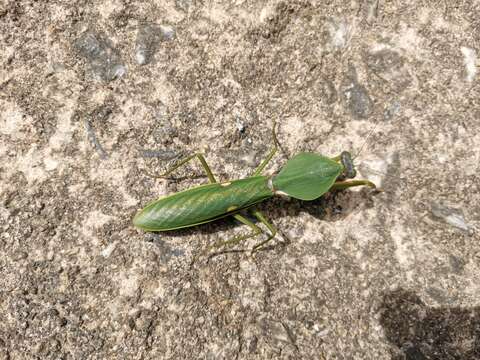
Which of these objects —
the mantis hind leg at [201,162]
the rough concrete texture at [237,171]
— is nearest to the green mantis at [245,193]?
the mantis hind leg at [201,162]

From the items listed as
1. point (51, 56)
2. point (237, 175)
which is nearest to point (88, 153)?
point (51, 56)

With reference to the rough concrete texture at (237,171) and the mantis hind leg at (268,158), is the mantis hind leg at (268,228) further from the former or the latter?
the mantis hind leg at (268,158)

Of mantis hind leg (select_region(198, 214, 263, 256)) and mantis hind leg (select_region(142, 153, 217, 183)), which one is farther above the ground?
mantis hind leg (select_region(142, 153, 217, 183))

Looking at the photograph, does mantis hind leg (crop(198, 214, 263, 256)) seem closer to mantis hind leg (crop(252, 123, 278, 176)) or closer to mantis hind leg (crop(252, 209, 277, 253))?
mantis hind leg (crop(252, 209, 277, 253))

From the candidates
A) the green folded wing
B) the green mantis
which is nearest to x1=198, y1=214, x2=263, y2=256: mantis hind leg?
the green mantis

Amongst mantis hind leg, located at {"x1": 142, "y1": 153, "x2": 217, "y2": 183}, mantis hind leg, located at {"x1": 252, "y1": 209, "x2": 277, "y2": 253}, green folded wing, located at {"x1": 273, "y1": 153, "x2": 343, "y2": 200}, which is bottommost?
mantis hind leg, located at {"x1": 252, "y1": 209, "x2": 277, "y2": 253}

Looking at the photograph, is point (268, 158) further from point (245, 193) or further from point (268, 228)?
point (268, 228)

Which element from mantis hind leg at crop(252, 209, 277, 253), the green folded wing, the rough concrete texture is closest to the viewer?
the rough concrete texture
